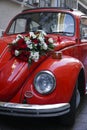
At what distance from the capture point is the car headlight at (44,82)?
4.42 metres

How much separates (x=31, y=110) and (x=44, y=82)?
0.40m

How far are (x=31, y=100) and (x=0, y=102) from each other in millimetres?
380

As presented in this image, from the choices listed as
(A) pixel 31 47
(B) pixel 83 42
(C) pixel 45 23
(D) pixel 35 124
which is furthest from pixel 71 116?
(C) pixel 45 23

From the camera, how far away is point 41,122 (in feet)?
16.5

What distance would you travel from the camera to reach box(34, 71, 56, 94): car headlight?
14.5 ft

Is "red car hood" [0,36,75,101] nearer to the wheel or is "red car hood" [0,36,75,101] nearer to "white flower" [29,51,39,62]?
"white flower" [29,51,39,62]

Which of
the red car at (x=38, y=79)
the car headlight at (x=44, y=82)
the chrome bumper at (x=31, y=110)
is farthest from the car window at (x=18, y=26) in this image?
the chrome bumper at (x=31, y=110)

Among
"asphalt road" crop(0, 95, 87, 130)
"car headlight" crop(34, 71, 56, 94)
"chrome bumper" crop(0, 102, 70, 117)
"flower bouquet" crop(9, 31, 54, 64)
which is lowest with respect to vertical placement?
"asphalt road" crop(0, 95, 87, 130)

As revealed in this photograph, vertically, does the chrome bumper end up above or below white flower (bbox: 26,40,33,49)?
below

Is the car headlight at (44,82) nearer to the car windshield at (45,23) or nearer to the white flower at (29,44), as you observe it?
the white flower at (29,44)

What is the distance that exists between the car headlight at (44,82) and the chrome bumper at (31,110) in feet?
0.66

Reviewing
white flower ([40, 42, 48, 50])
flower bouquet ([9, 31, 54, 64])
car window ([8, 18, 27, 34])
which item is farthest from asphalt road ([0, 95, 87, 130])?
car window ([8, 18, 27, 34])

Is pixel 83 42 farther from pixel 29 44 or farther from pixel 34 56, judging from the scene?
pixel 34 56

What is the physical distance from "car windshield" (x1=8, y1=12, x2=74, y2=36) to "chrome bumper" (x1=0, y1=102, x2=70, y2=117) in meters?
2.06
